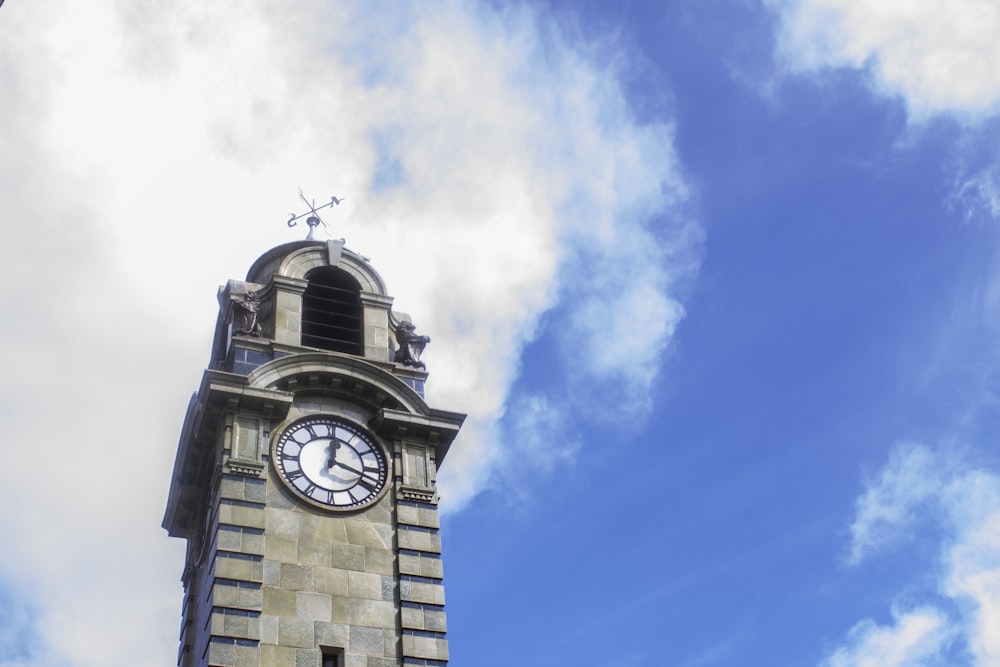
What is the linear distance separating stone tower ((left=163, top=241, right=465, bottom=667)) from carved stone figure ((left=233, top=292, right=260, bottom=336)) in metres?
0.04

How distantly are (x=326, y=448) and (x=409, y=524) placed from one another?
308cm

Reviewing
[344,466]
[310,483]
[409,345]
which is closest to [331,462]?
[344,466]

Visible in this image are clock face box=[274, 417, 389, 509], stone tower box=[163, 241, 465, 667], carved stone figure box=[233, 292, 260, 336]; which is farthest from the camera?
carved stone figure box=[233, 292, 260, 336]

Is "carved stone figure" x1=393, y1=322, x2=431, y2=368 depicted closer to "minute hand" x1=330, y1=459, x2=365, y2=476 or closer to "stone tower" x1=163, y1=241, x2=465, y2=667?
"stone tower" x1=163, y1=241, x2=465, y2=667

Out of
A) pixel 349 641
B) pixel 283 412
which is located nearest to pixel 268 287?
pixel 283 412

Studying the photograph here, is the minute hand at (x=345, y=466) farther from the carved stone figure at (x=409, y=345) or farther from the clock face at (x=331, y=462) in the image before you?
the carved stone figure at (x=409, y=345)

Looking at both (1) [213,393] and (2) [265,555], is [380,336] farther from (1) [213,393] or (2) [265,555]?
(2) [265,555]

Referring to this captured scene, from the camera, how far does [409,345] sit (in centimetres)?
4081

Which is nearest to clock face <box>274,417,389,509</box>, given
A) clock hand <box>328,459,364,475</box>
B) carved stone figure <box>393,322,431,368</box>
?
clock hand <box>328,459,364,475</box>

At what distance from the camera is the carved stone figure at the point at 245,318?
39188 millimetres

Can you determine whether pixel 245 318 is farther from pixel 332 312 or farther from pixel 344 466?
pixel 344 466

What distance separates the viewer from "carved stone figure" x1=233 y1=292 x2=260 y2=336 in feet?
129

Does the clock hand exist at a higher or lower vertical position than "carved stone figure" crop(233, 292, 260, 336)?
lower

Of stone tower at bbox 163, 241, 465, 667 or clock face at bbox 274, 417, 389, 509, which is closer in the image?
stone tower at bbox 163, 241, 465, 667
